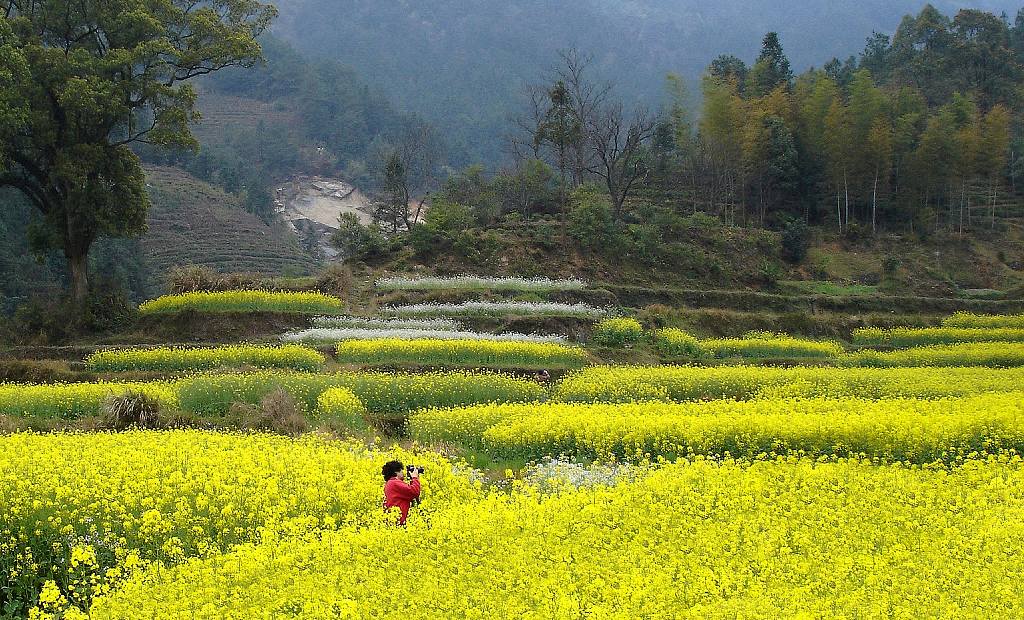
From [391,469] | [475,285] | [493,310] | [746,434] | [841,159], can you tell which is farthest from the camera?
[841,159]

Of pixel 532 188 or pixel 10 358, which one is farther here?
pixel 532 188

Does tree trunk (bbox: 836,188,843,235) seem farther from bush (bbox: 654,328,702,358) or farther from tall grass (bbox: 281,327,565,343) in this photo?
tall grass (bbox: 281,327,565,343)

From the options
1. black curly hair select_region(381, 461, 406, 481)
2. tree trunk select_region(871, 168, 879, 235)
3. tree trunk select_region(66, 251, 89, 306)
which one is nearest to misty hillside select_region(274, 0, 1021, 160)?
tree trunk select_region(871, 168, 879, 235)

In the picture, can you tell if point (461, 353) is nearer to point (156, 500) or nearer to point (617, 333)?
point (617, 333)

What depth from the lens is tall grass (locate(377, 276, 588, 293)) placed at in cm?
2770

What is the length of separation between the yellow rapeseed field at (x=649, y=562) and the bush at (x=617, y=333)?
13.5 metres

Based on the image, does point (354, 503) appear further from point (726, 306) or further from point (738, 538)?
point (726, 306)

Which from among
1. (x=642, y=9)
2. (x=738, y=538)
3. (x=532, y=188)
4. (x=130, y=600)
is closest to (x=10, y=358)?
(x=130, y=600)

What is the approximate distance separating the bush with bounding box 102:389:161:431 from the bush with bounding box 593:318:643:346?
1220 cm

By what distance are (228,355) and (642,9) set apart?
180771 mm

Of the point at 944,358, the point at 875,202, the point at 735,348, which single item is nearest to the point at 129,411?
the point at 735,348

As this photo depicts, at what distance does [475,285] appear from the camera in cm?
2783

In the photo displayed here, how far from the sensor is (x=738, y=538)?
757 centimetres

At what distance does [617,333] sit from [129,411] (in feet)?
42.6
